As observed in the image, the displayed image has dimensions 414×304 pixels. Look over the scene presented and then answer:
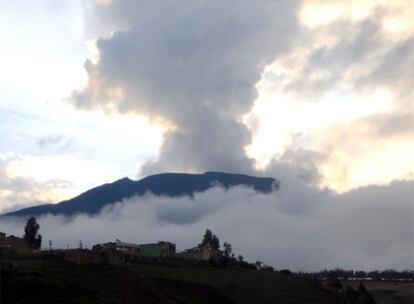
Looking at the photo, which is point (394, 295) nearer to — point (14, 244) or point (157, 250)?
point (157, 250)

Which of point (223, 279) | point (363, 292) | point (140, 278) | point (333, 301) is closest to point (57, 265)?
point (140, 278)

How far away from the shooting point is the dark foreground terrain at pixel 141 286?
164 feet

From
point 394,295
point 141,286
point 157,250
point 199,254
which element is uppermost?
point 157,250

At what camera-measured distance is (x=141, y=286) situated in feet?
206

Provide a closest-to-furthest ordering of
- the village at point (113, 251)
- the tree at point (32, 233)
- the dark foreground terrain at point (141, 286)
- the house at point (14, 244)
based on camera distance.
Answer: the dark foreground terrain at point (141, 286)
the village at point (113, 251)
the house at point (14, 244)
the tree at point (32, 233)

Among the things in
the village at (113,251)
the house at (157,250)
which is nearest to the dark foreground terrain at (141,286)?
the village at (113,251)

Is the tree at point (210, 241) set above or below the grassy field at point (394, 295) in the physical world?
above

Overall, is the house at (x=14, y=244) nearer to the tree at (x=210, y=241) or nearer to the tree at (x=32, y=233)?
the tree at (x=32, y=233)

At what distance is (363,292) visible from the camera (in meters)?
114

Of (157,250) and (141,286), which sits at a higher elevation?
(157,250)

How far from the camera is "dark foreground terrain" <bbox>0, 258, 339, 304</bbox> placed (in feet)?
164

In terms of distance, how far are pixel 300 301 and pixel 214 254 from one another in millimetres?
58777

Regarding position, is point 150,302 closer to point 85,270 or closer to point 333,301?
point 85,270

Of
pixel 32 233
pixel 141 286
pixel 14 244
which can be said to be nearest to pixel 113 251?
pixel 14 244
